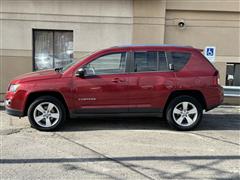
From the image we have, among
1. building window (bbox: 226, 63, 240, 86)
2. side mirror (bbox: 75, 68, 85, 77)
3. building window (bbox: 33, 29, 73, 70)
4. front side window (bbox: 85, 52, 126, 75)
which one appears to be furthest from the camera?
building window (bbox: 226, 63, 240, 86)

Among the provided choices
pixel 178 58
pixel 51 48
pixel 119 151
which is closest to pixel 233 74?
pixel 178 58

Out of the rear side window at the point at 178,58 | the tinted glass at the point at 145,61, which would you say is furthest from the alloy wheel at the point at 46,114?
the rear side window at the point at 178,58

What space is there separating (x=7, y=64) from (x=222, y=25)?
25.3ft

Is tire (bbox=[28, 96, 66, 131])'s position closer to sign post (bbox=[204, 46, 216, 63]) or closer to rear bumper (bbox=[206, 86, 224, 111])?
rear bumper (bbox=[206, 86, 224, 111])

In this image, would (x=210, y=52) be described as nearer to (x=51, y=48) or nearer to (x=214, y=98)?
(x=214, y=98)

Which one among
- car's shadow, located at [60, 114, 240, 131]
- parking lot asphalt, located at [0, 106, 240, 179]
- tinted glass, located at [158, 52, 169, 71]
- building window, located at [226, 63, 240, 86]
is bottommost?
parking lot asphalt, located at [0, 106, 240, 179]

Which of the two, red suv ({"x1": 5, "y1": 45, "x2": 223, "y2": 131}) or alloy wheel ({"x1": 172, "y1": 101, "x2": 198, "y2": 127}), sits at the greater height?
red suv ({"x1": 5, "y1": 45, "x2": 223, "y2": 131})

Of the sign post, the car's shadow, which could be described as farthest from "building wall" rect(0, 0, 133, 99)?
the car's shadow

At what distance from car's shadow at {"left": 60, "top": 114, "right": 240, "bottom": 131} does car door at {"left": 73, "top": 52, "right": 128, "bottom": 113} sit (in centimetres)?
56

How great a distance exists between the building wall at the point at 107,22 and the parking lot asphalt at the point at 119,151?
357cm

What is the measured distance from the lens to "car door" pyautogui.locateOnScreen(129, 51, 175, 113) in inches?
250

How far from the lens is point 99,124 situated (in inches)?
277

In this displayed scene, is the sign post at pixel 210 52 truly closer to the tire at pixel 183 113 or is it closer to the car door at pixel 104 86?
the tire at pixel 183 113

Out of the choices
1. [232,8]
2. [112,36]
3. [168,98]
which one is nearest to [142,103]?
[168,98]
